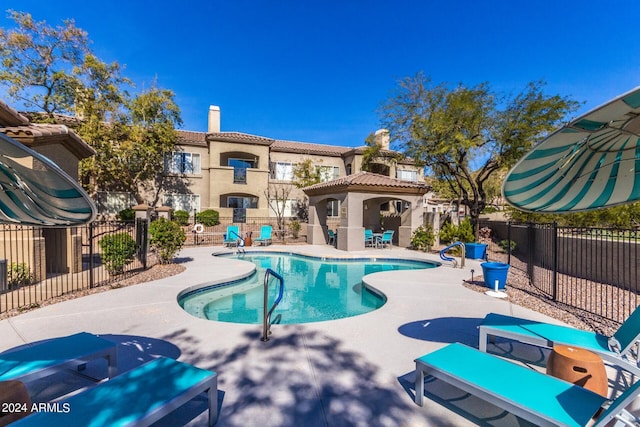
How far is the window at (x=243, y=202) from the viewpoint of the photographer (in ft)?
97.2

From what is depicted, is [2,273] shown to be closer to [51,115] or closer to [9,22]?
[51,115]

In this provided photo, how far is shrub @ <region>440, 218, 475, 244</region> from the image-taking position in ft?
56.0

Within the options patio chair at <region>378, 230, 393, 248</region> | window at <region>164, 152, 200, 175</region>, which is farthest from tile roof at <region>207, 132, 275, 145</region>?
patio chair at <region>378, 230, 393, 248</region>

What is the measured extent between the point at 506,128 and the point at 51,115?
30202 millimetres

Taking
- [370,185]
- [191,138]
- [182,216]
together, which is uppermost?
[191,138]

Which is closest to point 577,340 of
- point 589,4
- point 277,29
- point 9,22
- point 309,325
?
point 309,325

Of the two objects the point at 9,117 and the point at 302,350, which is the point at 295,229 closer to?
the point at 9,117

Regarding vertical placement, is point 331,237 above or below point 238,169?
below

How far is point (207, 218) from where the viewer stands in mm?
26031

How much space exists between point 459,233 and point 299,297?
38.3 feet

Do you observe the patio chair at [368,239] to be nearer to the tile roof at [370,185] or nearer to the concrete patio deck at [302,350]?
the tile roof at [370,185]

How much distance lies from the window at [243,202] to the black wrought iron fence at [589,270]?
21.5m

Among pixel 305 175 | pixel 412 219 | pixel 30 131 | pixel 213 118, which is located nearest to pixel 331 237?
pixel 412 219

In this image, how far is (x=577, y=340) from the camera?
4152 mm
